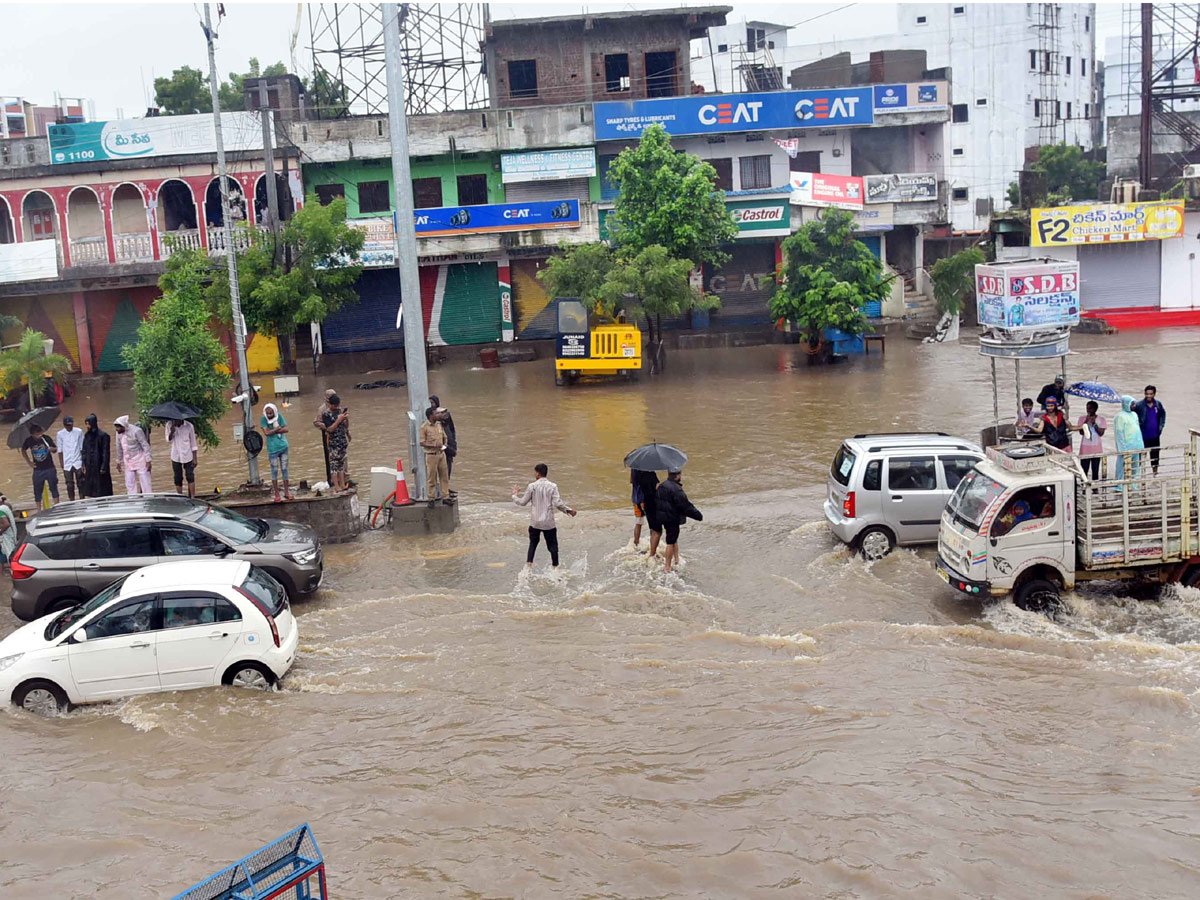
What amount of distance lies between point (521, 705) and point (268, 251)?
23.8m

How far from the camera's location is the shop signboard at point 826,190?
122 feet

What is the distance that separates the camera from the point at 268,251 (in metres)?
31.5

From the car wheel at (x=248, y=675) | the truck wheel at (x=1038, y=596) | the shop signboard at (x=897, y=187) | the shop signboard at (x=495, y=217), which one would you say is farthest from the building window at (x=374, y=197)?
the truck wheel at (x=1038, y=596)

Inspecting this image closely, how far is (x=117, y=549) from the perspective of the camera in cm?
1346

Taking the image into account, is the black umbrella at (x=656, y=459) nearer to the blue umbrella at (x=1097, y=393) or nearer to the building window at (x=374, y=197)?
the blue umbrella at (x=1097, y=393)

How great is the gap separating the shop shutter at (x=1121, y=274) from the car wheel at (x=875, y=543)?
29.1 m

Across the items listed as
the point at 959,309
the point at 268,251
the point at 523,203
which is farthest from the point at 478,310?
the point at 959,309

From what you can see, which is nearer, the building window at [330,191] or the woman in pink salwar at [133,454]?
the woman in pink salwar at [133,454]

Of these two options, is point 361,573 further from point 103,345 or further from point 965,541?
point 103,345

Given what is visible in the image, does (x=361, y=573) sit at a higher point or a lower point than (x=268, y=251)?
lower

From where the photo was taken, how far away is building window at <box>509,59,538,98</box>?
4122 centimetres

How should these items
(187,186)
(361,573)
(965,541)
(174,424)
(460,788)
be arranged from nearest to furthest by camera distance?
(460,788) < (965,541) < (361,573) < (174,424) < (187,186)

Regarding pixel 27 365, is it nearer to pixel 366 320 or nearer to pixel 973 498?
pixel 366 320

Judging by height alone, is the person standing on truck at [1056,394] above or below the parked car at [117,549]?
above
